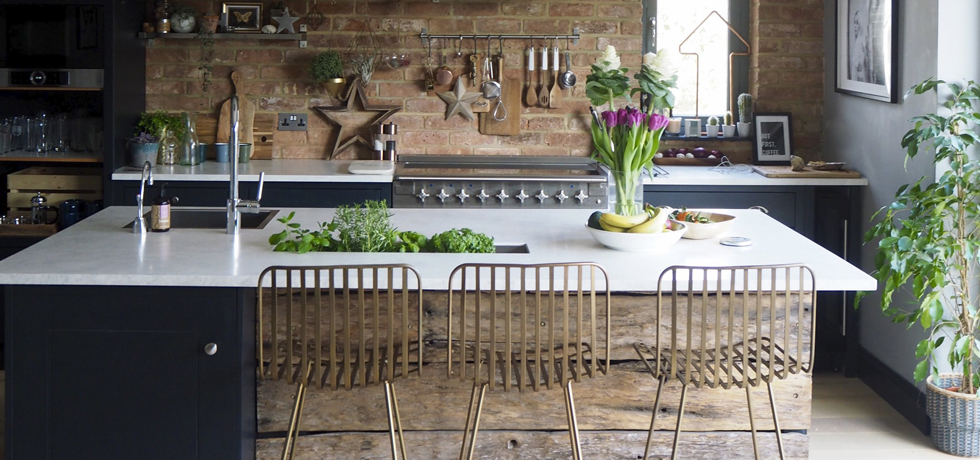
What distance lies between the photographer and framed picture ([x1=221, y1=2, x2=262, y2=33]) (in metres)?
5.21

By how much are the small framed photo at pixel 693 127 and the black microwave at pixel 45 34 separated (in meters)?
3.10

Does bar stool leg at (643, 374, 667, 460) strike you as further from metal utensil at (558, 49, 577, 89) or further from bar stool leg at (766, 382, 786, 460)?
metal utensil at (558, 49, 577, 89)

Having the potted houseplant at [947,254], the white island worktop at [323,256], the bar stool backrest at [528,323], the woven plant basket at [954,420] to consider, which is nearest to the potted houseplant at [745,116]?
the potted houseplant at [947,254]

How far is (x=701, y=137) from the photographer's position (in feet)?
17.8

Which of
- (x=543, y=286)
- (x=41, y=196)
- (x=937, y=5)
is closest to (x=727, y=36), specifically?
(x=937, y=5)

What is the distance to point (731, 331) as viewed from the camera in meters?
2.56

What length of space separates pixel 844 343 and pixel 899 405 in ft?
1.84

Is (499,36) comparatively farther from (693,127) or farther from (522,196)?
(693,127)

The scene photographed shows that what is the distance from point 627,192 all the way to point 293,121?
8.73 feet

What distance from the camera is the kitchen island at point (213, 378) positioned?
2771mm

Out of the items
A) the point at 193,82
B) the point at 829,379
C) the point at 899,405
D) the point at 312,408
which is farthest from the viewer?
the point at 193,82

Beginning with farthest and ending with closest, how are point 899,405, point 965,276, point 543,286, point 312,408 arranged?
point 899,405 → point 965,276 → point 312,408 → point 543,286

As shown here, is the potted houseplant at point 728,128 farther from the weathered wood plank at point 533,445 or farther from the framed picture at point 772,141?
the weathered wood plank at point 533,445

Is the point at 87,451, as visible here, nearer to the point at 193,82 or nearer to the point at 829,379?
the point at 193,82
